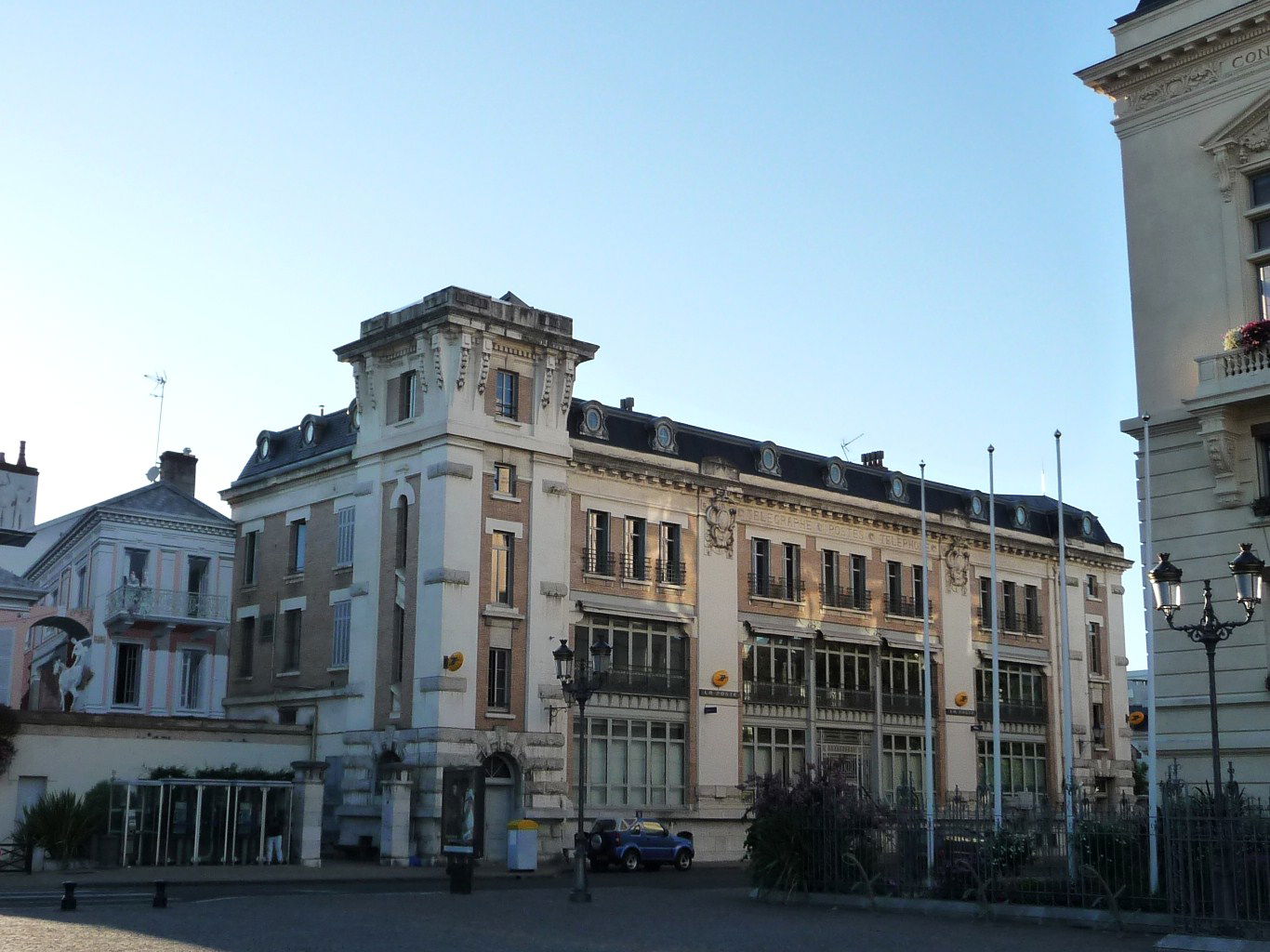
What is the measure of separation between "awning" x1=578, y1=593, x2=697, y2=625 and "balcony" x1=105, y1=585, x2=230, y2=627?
13.5m

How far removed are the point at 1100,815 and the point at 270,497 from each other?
34520 mm

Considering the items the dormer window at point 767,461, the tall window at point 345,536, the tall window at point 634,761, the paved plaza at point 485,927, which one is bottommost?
the paved plaza at point 485,927

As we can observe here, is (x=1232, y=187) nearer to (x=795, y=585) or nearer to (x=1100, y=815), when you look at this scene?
(x=1100, y=815)

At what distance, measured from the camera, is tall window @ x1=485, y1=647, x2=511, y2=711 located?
139 ft

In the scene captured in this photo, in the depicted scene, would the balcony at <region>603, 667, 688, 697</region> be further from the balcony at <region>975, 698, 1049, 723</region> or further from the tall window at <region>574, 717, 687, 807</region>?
the balcony at <region>975, 698, 1049, 723</region>

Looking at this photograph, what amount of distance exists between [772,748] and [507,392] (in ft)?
52.7

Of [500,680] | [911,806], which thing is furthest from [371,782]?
[911,806]

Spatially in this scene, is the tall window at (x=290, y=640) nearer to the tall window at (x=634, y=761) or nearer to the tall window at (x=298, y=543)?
the tall window at (x=298, y=543)

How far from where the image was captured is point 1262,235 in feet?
86.6

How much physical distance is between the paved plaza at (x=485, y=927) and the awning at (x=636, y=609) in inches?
708

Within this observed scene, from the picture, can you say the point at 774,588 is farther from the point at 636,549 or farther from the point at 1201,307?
the point at 1201,307

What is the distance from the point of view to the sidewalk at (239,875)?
29.9m

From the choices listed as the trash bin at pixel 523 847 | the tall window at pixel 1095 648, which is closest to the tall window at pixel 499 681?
the trash bin at pixel 523 847

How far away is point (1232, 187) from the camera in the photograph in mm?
26641
